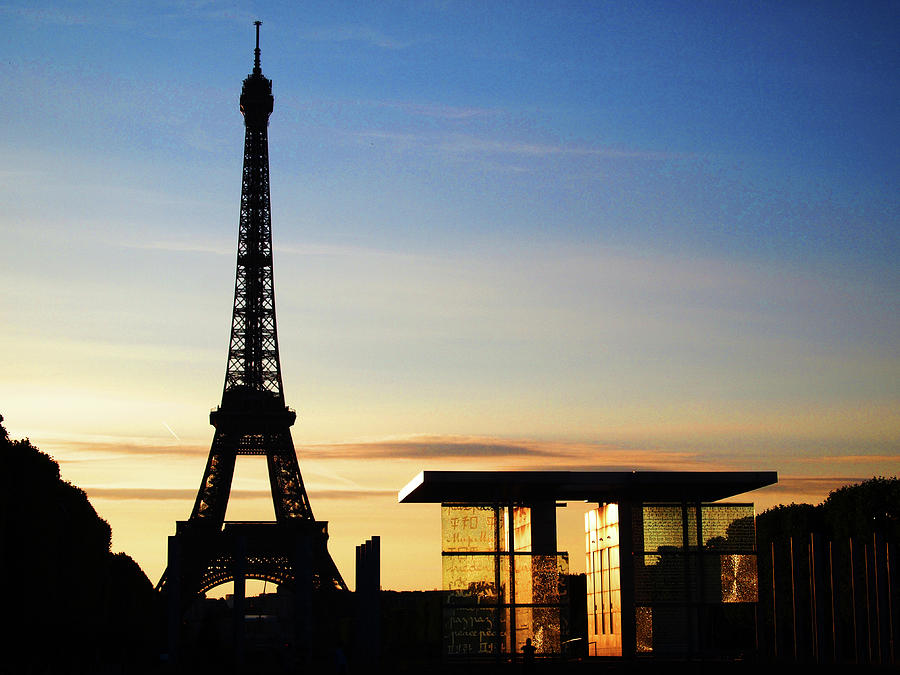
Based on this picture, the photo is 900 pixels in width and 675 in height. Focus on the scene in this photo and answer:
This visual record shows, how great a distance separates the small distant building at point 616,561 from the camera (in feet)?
104

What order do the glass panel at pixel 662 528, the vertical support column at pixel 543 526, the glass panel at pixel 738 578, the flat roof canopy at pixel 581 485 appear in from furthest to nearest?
1. the vertical support column at pixel 543 526
2. the glass panel at pixel 662 528
3. the glass panel at pixel 738 578
4. the flat roof canopy at pixel 581 485

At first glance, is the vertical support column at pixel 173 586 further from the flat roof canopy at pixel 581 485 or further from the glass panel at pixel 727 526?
the glass panel at pixel 727 526

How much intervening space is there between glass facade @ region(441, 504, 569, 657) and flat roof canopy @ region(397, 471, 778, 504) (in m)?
0.69

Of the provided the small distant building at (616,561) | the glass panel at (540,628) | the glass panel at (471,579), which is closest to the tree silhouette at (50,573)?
the glass panel at (471,579)

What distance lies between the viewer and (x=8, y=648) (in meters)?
37.3

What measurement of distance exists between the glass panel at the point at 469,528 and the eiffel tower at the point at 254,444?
4323 centimetres

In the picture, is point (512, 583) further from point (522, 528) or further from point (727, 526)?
point (727, 526)

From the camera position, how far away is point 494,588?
31922 millimetres

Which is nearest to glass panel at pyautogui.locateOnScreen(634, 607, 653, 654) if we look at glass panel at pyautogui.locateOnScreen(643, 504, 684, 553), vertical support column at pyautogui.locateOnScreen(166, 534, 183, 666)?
glass panel at pyautogui.locateOnScreen(643, 504, 684, 553)

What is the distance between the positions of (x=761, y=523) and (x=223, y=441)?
32.0 meters

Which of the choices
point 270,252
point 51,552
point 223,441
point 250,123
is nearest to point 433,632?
point 51,552

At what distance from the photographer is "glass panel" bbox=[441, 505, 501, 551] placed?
3200 centimetres

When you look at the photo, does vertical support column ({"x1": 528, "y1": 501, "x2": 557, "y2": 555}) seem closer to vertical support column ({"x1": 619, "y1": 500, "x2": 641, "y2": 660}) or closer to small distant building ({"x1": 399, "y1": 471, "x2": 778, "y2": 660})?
small distant building ({"x1": 399, "y1": 471, "x2": 778, "y2": 660})

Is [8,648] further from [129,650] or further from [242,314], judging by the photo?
[242,314]
